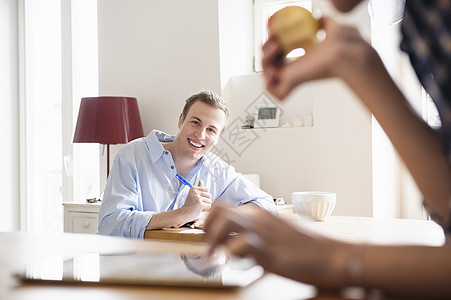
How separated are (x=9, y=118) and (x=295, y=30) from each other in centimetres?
478

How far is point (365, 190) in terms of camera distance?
320cm

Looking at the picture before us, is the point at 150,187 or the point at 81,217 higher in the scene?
the point at 150,187

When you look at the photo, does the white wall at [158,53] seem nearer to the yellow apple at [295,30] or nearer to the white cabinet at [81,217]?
the white cabinet at [81,217]

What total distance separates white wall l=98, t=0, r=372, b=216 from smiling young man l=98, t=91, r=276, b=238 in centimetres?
108

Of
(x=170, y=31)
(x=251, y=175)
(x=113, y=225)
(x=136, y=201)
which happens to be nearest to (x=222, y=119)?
(x=136, y=201)

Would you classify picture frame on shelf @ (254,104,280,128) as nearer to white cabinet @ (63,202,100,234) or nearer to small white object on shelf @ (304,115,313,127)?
small white object on shelf @ (304,115,313,127)

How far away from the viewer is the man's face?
7.40ft

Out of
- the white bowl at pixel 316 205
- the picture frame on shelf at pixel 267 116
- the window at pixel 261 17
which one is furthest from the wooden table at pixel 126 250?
the window at pixel 261 17

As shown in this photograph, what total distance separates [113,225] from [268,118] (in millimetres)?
1829

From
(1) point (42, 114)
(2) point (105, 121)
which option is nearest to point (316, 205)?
(2) point (105, 121)

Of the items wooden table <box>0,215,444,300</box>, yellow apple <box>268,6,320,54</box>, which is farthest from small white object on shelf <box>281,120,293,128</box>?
yellow apple <box>268,6,320,54</box>

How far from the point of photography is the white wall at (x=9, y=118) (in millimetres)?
4816

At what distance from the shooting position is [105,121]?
140 inches

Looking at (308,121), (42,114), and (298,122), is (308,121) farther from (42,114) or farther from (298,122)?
(42,114)
